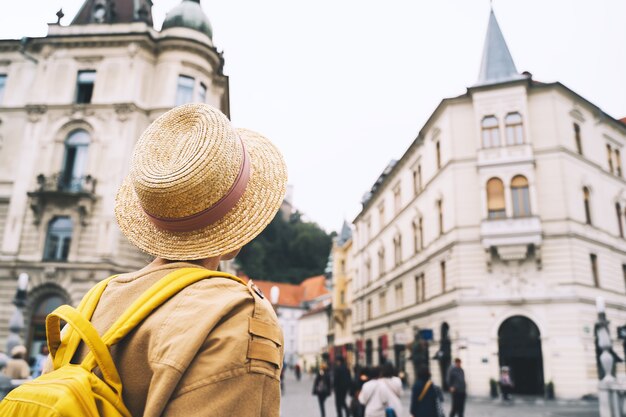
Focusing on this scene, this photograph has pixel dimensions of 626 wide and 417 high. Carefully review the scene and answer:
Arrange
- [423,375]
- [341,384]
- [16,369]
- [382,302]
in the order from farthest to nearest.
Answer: [382,302], [341,384], [16,369], [423,375]

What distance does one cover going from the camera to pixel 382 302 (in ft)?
130

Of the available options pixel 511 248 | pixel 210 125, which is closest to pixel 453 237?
pixel 511 248

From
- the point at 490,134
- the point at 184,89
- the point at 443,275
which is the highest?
the point at 184,89

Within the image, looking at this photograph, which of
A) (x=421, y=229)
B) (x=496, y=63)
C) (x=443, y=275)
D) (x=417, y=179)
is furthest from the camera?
(x=417, y=179)

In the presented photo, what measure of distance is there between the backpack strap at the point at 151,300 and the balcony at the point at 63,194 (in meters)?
22.9

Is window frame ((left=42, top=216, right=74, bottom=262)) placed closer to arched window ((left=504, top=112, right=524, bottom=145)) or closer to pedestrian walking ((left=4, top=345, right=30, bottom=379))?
pedestrian walking ((left=4, top=345, right=30, bottom=379))

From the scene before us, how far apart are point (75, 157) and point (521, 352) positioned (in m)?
24.3

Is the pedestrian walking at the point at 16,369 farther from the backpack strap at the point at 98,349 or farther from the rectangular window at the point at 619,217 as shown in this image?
the rectangular window at the point at 619,217

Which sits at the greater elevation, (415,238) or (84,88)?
(84,88)

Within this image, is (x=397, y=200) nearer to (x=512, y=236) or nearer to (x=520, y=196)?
(x=520, y=196)

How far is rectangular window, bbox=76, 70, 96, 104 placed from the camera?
24359mm

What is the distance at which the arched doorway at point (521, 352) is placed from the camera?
23.6 m

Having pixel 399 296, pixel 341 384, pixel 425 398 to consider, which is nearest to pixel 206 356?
pixel 425 398

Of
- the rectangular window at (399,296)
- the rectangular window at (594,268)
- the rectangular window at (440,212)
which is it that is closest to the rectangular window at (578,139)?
the rectangular window at (594,268)
